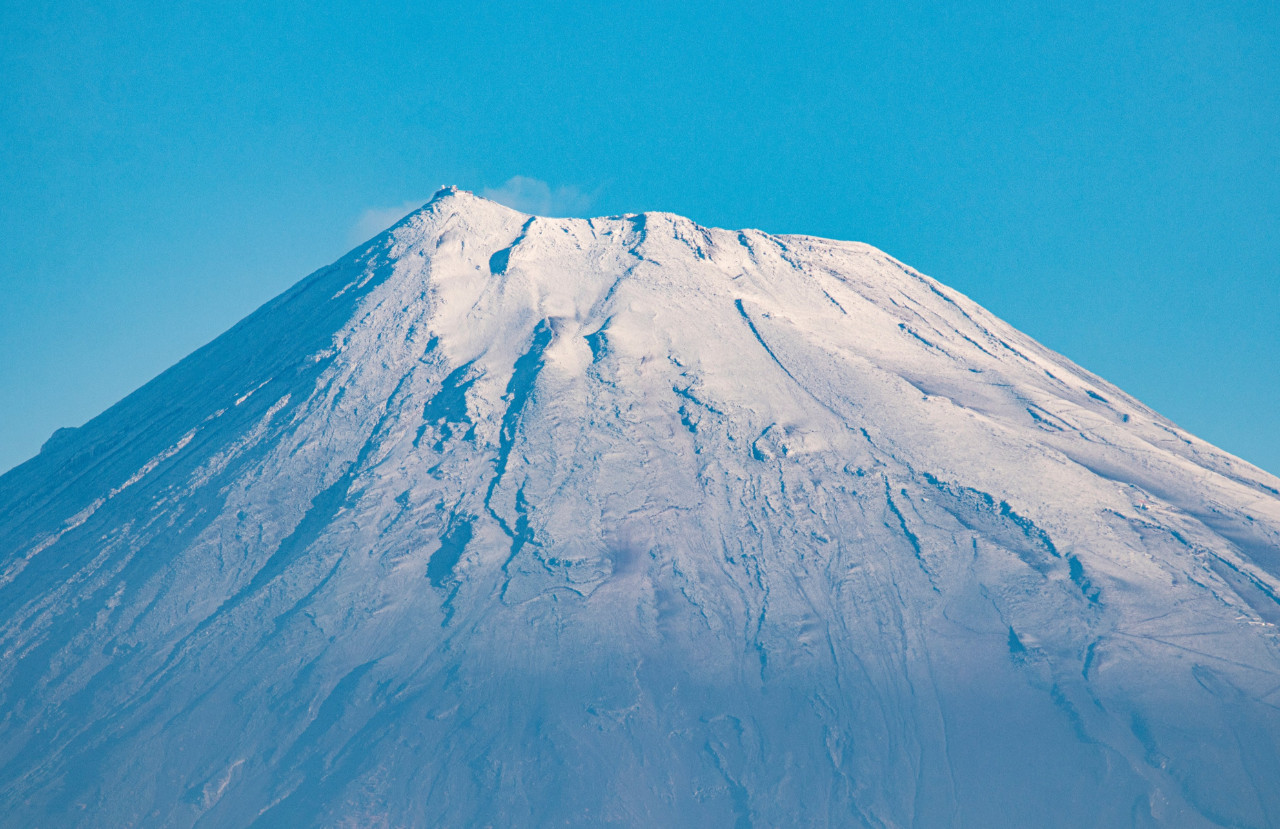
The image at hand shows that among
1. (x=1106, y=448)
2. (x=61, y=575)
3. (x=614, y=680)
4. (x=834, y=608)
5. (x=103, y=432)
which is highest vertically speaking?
(x=103, y=432)

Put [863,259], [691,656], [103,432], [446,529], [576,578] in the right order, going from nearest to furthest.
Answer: [691,656]
[576,578]
[446,529]
[103,432]
[863,259]

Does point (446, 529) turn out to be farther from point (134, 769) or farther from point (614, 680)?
point (134, 769)

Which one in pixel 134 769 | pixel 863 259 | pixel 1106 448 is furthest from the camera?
pixel 863 259

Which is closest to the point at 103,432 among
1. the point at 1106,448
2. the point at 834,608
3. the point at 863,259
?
the point at 834,608

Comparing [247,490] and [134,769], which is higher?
[247,490]

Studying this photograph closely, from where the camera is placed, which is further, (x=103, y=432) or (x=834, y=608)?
(x=103, y=432)

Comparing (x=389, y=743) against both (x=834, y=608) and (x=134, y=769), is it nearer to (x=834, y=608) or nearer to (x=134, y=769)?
(x=134, y=769)

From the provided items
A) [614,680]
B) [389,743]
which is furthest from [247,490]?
[614,680]
